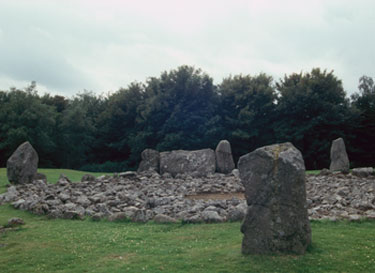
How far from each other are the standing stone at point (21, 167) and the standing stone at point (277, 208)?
1734 cm

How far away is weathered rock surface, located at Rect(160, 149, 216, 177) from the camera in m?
25.4

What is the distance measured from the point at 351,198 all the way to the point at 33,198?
1289 centimetres

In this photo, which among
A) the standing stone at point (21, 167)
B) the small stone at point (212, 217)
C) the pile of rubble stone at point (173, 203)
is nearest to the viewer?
the small stone at point (212, 217)

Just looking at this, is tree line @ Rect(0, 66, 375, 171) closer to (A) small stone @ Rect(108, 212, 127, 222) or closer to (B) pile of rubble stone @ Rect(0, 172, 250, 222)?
(B) pile of rubble stone @ Rect(0, 172, 250, 222)

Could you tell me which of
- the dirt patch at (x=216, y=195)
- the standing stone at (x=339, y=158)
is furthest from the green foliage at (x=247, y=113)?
the dirt patch at (x=216, y=195)

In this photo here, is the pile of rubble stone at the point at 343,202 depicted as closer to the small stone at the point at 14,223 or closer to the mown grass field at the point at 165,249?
the mown grass field at the point at 165,249

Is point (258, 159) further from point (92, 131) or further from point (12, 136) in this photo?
point (92, 131)

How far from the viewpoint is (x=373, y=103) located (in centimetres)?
4409

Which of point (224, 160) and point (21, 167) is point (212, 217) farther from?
point (224, 160)

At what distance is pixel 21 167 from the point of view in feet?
68.4

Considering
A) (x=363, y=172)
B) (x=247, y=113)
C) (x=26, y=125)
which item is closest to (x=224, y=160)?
(x=363, y=172)

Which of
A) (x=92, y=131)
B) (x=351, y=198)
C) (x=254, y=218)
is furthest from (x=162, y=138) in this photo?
(x=254, y=218)

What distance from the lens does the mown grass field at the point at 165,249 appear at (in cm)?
676

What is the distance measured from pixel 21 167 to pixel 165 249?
1581 cm
